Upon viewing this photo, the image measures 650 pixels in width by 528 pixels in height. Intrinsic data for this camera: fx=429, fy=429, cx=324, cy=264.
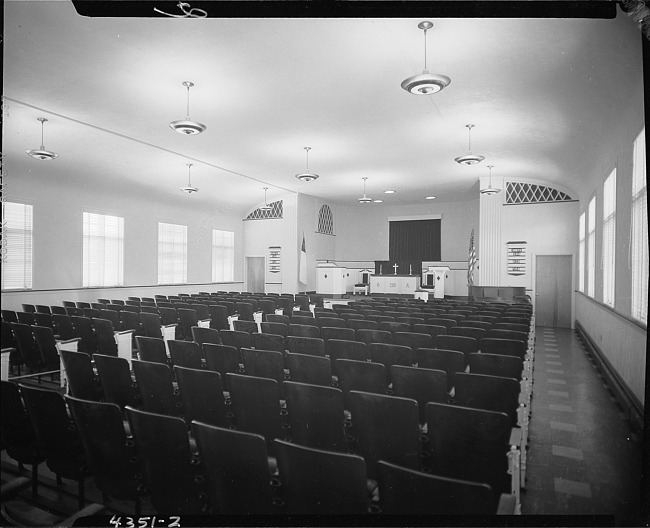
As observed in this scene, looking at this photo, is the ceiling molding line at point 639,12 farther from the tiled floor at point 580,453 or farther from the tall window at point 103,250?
the tall window at point 103,250

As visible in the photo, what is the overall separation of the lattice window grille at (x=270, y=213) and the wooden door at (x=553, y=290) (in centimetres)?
997

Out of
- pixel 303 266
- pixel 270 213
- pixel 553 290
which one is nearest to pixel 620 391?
pixel 553 290

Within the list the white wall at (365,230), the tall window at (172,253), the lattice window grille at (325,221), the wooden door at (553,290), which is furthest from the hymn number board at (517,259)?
the tall window at (172,253)

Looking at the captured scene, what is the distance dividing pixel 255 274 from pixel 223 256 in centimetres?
171

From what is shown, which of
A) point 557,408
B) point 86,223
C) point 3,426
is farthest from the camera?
point 86,223

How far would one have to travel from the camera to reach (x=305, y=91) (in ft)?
23.4

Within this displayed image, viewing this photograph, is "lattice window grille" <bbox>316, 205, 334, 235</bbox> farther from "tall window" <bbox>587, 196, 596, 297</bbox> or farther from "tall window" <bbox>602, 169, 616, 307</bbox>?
"tall window" <bbox>602, 169, 616, 307</bbox>

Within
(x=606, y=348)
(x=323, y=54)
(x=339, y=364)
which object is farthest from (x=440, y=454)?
(x=606, y=348)

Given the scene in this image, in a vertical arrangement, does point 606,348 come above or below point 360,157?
below

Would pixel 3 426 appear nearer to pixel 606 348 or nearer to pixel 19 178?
pixel 19 178

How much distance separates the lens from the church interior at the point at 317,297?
249 centimetres

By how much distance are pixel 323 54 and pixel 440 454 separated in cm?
515

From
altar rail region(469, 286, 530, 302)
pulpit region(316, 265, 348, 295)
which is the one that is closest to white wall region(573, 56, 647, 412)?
altar rail region(469, 286, 530, 302)

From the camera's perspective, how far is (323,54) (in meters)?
5.79
